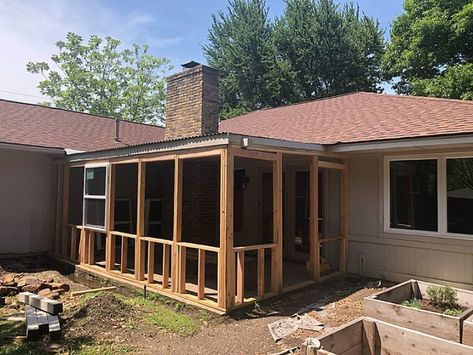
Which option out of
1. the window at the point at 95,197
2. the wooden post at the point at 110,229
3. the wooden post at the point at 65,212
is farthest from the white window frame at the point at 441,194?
the wooden post at the point at 65,212

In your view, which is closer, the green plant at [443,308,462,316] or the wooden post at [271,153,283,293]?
the green plant at [443,308,462,316]

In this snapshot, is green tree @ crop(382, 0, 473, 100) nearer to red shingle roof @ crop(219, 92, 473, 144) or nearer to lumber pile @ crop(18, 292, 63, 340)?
red shingle roof @ crop(219, 92, 473, 144)

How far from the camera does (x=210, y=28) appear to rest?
29625 mm

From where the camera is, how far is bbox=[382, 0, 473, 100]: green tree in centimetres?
1691

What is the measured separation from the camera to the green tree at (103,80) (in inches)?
1388

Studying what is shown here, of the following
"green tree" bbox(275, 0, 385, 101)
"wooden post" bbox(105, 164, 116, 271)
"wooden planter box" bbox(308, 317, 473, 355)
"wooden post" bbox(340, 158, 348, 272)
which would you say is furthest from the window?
"green tree" bbox(275, 0, 385, 101)

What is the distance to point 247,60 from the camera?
2658 centimetres

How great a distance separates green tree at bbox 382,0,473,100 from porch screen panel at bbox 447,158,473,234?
11635 millimetres

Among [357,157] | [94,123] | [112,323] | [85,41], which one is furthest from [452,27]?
[85,41]

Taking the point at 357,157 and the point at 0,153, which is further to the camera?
the point at 0,153

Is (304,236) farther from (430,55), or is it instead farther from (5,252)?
(430,55)

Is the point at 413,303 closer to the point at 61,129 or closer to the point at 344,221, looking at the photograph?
the point at 344,221

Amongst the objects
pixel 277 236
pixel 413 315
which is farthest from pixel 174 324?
pixel 413 315

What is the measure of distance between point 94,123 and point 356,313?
11353mm
